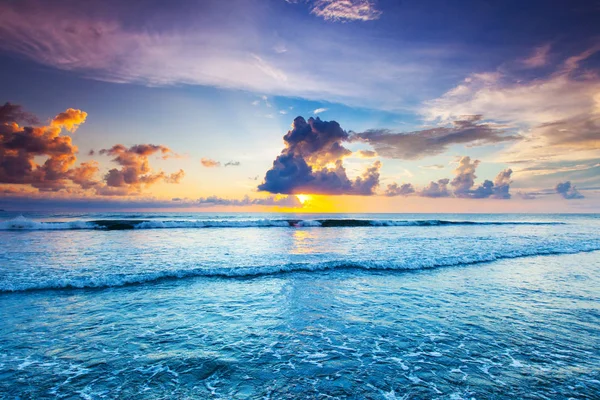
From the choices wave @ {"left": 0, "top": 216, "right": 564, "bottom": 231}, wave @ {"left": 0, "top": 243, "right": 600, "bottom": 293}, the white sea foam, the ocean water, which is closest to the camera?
the ocean water

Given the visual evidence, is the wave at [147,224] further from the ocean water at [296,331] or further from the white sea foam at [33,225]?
the ocean water at [296,331]

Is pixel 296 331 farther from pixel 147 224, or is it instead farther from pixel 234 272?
pixel 147 224

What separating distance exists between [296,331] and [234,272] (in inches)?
312

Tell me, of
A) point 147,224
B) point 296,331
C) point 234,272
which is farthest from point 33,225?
point 296,331

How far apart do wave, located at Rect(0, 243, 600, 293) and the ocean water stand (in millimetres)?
98

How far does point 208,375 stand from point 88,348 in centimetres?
358

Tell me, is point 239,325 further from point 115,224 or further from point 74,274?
point 115,224

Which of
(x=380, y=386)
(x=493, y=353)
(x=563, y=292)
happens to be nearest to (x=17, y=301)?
(x=380, y=386)

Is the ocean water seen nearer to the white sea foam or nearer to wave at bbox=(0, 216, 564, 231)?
wave at bbox=(0, 216, 564, 231)

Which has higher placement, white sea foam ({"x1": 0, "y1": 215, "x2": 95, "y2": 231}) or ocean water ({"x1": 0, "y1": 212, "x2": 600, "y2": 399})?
white sea foam ({"x1": 0, "y1": 215, "x2": 95, "y2": 231})

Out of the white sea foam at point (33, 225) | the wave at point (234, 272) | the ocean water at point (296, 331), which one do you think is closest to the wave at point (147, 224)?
the white sea foam at point (33, 225)

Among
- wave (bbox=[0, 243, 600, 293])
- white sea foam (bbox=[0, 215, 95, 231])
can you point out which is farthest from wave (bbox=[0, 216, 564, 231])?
wave (bbox=[0, 243, 600, 293])

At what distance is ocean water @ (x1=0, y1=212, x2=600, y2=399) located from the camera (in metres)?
5.96

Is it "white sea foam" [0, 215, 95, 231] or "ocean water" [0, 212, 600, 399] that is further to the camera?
"white sea foam" [0, 215, 95, 231]
